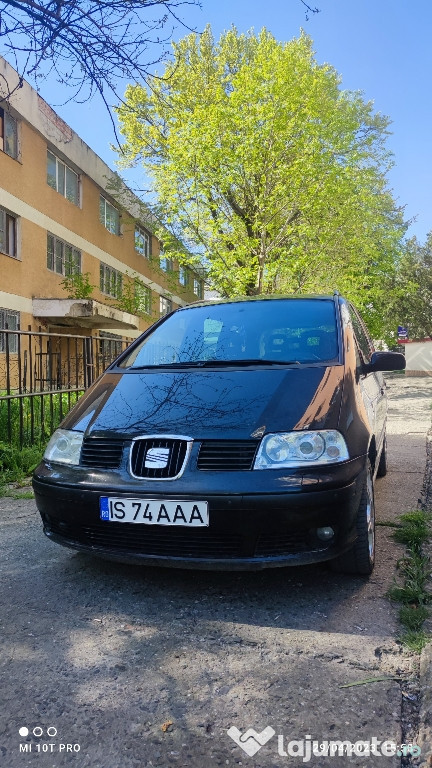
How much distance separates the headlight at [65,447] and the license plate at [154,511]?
0.38 meters

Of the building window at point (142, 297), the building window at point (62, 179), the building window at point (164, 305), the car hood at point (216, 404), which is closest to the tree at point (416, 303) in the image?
the building window at point (164, 305)

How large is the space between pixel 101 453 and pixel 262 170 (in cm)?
1449

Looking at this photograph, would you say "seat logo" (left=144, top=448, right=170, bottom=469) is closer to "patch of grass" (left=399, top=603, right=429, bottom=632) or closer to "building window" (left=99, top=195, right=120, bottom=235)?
"patch of grass" (left=399, top=603, right=429, bottom=632)

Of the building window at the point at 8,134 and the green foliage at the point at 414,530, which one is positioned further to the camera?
the building window at the point at 8,134

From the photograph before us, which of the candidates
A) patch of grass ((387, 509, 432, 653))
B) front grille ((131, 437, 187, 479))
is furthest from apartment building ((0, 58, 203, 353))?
patch of grass ((387, 509, 432, 653))

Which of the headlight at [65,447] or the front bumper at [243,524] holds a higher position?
the headlight at [65,447]

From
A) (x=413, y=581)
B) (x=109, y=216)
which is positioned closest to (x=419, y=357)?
(x=109, y=216)

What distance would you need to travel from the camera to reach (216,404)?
2793 mm

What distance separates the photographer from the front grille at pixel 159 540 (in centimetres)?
251

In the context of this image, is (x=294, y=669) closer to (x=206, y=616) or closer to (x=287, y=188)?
(x=206, y=616)

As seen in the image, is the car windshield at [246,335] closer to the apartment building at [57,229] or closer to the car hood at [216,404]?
the car hood at [216,404]

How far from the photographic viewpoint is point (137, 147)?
19.2 metres

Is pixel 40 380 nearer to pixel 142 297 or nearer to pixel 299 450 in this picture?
pixel 299 450

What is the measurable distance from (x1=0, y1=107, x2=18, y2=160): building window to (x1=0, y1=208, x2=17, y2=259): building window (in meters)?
1.72
